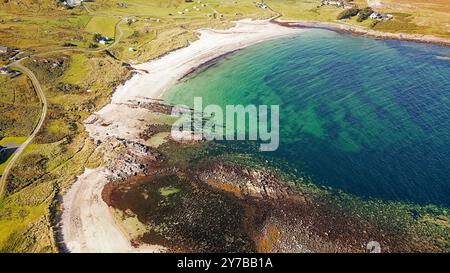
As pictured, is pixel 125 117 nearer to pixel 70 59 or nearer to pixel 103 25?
pixel 70 59

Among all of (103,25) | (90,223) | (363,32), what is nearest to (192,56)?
(103,25)

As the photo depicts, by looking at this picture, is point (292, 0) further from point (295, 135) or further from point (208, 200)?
point (208, 200)

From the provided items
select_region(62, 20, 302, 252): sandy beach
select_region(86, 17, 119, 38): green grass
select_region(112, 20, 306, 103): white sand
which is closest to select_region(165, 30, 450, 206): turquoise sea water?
select_region(112, 20, 306, 103): white sand

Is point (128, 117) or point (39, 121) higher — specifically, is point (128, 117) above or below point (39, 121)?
below

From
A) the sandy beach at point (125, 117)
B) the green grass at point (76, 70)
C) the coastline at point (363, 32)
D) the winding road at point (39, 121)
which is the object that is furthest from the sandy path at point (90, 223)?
the coastline at point (363, 32)

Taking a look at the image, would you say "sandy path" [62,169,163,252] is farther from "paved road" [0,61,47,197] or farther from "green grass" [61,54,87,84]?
"green grass" [61,54,87,84]

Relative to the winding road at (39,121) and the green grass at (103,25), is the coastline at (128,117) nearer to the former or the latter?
the winding road at (39,121)
